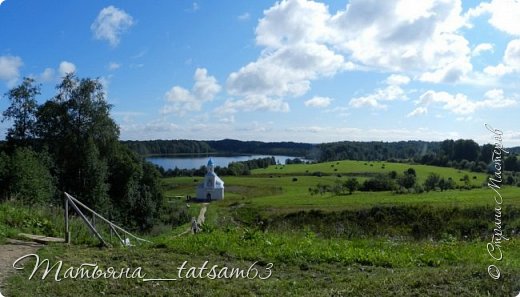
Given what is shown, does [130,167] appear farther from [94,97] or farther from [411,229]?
[411,229]

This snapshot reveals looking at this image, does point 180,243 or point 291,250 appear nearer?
point 291,250

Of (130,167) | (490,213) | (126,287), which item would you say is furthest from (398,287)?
(130,167)

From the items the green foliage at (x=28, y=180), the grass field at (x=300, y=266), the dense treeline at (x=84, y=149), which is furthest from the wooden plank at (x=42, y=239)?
the dense treeline at (x=84, y=149)

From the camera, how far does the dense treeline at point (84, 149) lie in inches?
1168

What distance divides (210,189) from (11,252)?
58.1 m

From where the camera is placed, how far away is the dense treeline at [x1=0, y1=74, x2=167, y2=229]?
29672mm

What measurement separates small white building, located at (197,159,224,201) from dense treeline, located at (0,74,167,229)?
29.0m

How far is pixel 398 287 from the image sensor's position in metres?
6.97

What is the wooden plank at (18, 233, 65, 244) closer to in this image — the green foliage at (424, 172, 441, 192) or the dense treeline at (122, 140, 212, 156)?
the dense treeline at (122, 140, 212, 156)

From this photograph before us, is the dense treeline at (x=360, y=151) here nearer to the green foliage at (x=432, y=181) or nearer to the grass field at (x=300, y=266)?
the green foliage at (x=432, y=181)

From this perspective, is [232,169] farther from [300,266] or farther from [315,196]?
[300,266]

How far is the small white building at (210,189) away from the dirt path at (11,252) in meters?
56.5

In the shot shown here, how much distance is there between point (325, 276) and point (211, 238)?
3993 mm

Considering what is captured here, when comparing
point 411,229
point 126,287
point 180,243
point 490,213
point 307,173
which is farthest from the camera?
point 307,173
